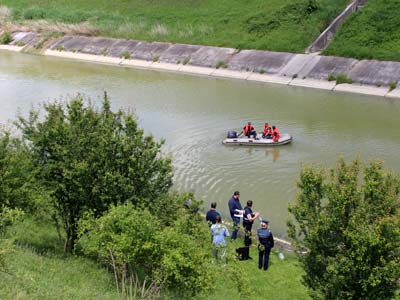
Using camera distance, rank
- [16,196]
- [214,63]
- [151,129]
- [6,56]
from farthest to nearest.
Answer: [6,56], [214,63], [151,129], [16,196]

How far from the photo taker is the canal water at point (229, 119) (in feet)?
73.2

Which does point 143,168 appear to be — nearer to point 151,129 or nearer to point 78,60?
point 151,129

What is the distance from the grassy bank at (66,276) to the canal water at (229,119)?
328 centimetres

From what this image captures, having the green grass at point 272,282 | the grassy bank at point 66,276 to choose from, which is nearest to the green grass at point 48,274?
the grassy bank at point 66,276

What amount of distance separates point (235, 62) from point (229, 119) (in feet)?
45.1

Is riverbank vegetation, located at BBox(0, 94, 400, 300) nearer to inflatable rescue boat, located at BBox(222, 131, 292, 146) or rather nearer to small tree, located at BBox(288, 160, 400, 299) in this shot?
small tree, located at BBox(288, 160, 400, 299)

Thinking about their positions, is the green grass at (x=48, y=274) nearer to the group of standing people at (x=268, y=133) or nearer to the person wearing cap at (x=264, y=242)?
the person wearing cap at (x=264, y=242)

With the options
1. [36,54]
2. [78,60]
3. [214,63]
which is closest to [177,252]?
[214,63]

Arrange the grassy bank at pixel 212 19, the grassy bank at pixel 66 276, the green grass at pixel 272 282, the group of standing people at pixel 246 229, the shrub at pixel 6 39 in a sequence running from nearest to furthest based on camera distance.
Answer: the grassy bank at pixel 66 276 < the green grass at pixel 272 282 < the group of standing people at pixel 246 229 < the grassy bank at pixel 212 19 < the shrub at pixel 6 39

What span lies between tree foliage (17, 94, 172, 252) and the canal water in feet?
21.5

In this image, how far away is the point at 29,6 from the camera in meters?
71.9

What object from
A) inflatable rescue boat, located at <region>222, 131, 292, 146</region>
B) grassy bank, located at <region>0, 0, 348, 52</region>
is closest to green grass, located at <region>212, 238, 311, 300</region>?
inflatable rescue boat, located at <region>222, 131, 292, 146</region>

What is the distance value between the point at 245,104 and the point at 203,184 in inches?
547

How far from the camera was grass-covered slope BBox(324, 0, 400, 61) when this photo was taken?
39.8 meters
